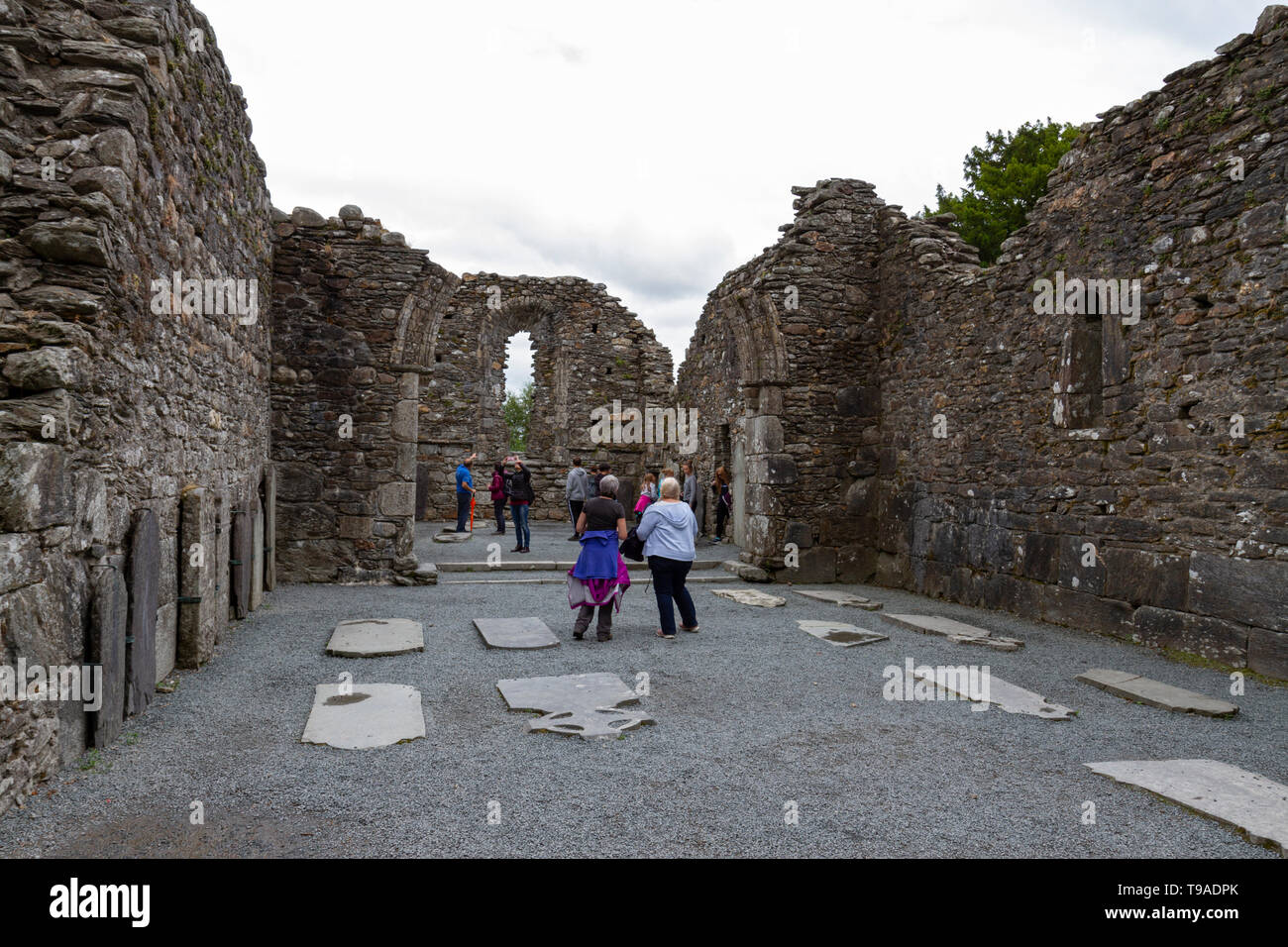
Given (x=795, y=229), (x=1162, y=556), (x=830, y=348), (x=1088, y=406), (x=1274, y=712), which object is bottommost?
(x=1274, y=712)

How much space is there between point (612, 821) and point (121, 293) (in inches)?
146

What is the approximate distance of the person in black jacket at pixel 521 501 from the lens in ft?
46.3

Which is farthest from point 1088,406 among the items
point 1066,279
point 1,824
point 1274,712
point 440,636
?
point 1,824

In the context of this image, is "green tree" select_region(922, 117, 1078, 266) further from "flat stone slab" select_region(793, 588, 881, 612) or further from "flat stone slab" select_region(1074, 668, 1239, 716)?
"flat stone slab" select_region(1074, 668, 1239, 716)

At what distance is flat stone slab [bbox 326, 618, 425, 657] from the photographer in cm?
659

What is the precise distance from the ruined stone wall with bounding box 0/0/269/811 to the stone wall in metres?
7.49

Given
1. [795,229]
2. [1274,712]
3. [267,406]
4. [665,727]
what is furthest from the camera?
[795,229]

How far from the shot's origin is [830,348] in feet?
38.1

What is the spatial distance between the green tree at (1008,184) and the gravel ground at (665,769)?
17.3m

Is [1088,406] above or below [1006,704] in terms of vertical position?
above

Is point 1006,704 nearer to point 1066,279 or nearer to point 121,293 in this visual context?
point 1066,279

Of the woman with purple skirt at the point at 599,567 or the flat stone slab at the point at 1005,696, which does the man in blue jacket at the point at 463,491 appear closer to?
the woman with purple skirt at the point at 599,567

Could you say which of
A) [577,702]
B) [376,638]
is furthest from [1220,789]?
[376,638]

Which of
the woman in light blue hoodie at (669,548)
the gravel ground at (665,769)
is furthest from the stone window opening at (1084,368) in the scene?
the woman in light blue hoodie at (669,548)
